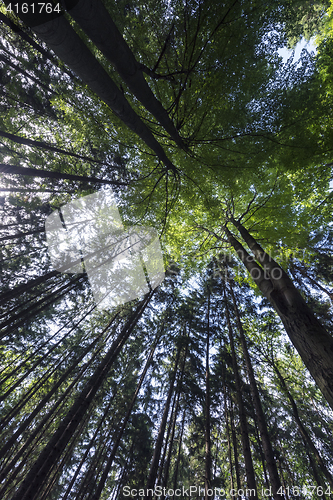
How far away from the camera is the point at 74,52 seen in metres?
1.65

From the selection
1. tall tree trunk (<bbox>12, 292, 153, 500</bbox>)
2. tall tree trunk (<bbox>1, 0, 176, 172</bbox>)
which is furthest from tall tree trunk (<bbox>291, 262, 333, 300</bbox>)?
tall tree trunk (<bbox>12, 292, 153, 500</bbox>)

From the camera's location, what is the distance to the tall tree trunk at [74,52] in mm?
1396

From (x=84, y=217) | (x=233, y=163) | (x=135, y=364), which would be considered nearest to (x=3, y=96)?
(x=84, y=217)

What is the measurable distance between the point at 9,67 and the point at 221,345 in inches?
540

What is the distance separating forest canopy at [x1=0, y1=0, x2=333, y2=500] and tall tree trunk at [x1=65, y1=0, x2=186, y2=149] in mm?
12

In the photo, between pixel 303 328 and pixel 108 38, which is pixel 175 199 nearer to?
pixel 108 38

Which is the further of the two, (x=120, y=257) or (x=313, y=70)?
(x=120, y=257)

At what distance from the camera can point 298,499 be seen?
11.0 m

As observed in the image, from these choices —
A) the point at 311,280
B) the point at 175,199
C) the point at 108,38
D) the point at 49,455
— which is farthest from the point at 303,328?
the point at 311,280

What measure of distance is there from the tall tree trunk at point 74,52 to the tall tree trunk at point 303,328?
10.3 feet

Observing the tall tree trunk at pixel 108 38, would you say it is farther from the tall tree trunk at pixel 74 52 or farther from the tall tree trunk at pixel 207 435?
the tall tree trunk at pixel 207 435

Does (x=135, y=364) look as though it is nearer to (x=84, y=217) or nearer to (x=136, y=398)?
(x=136, y=398)

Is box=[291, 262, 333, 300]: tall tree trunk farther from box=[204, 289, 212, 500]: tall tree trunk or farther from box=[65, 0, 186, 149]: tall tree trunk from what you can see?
box=[65, 0, 186, 149]: tall tree trunk

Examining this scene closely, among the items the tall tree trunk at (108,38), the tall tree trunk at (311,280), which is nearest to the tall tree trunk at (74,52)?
the tall tree trunk at (108,38)
